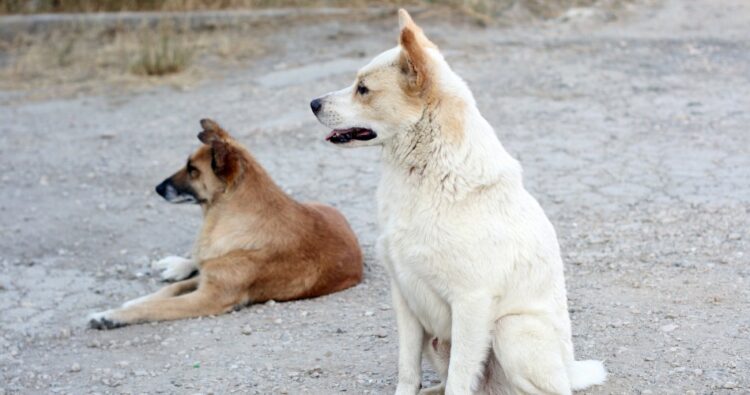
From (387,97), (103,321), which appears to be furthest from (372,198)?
(387,97)

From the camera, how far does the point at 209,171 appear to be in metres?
6.66

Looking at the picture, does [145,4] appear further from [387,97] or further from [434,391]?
[434,391]

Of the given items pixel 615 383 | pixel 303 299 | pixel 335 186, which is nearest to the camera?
pixel 615 383

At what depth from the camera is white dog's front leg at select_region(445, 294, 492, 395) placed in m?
4.15

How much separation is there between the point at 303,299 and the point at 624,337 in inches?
78.8

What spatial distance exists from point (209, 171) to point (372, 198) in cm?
166

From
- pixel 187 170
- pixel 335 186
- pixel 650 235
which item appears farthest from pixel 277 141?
pixel 650 235

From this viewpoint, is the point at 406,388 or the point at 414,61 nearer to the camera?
the point at 414,61

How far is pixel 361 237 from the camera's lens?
23.8 feet

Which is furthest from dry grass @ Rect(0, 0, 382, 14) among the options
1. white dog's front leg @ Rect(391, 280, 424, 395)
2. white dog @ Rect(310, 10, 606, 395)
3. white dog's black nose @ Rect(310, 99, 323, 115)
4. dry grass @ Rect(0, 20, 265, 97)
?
white dog's front leg @ Rect(391, 280, 424, 395)

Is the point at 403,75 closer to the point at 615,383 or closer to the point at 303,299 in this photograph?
the point at 615,383

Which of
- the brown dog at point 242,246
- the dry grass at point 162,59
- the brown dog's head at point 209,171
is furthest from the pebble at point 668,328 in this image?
the dry grass at point 162,59

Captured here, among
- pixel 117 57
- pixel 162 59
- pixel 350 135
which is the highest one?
pixel 350 135

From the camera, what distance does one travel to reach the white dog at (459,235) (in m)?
4.19
